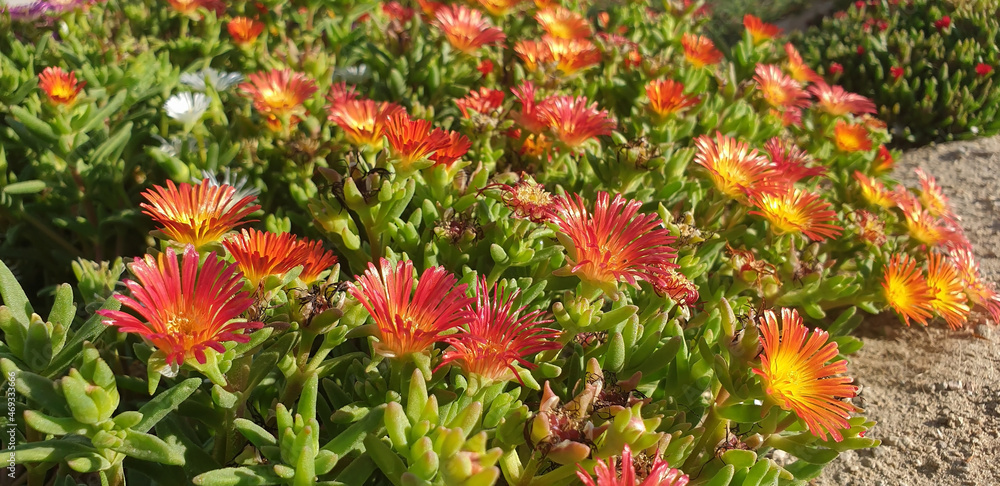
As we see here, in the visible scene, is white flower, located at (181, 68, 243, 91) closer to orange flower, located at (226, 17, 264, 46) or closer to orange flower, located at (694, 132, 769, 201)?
orange flower, located at (226, 17, 264, 46)

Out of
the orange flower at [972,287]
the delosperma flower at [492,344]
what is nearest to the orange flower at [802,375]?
the delosperma flower at [492,344]

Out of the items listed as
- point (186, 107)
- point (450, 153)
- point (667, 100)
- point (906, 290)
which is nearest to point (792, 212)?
point (906, 290)

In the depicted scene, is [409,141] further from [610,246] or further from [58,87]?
[58,87]

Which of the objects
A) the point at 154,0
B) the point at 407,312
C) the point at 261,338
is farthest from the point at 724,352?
the point at 154,0

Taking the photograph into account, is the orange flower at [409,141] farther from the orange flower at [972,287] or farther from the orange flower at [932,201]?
the orange flower at [932,201]

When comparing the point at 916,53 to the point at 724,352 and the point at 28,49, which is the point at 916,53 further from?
the point at 28,49
